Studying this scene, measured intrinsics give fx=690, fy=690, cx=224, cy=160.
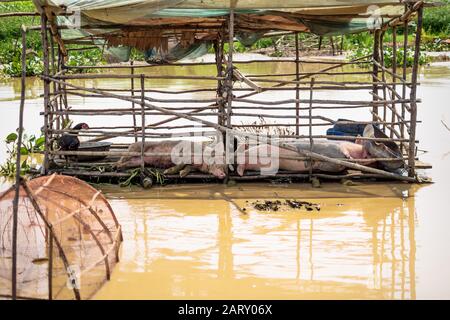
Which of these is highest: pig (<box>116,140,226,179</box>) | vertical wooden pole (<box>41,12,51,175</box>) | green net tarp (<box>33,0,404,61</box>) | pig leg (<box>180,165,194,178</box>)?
green net tarp (<box>33,0,404,61</box>)

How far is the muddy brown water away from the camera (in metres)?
5.26

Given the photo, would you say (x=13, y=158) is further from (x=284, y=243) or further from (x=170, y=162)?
(x=284, y=243)

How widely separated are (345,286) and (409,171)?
3.42m

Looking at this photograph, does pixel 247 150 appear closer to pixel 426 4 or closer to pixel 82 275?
pixel 426 4

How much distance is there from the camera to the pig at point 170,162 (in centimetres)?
822

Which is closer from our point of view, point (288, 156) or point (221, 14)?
point (221, 14)

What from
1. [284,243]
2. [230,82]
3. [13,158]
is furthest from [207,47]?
[284,243]

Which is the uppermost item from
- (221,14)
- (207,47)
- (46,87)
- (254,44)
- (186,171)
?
(254,44)

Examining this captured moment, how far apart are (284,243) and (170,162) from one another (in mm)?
2585

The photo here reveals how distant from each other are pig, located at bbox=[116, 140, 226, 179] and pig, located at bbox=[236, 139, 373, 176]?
0.98 ft

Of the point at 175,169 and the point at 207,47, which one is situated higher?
the point at 207,47

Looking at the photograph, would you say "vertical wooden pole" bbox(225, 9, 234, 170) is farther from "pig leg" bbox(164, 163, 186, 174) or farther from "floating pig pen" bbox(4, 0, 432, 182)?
"pig leg" bbox(164, 163, 186, 174)

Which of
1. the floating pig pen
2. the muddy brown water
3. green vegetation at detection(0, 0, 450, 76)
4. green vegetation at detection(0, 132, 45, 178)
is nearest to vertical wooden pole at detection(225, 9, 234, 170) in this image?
the floating pig pen

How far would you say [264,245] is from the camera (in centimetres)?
617
